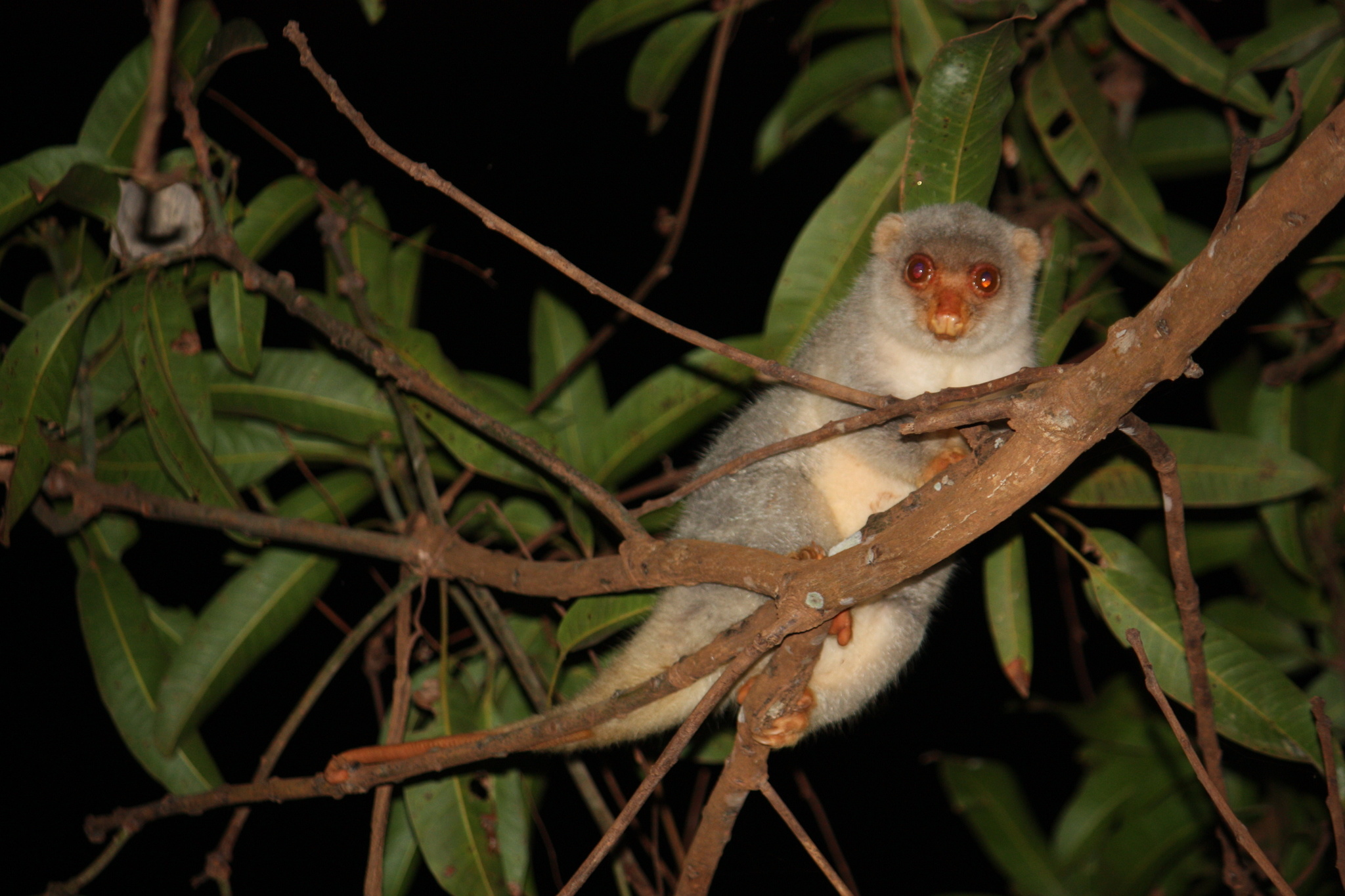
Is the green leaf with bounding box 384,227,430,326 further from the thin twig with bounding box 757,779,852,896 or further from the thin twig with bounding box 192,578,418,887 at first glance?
the thin twig with bounding box 757,779,852,896

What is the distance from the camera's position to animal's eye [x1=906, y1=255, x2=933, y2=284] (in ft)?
8.38

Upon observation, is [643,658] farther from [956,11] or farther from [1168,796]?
[1168,796]

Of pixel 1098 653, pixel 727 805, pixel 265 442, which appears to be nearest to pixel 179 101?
pixel 265 442

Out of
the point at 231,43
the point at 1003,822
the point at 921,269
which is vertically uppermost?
the point at 231,43

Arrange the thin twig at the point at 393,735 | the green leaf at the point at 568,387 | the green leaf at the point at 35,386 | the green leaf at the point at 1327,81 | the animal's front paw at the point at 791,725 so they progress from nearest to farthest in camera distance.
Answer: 1. the thin twig at the point at 393,735
2. the animal's front paw at the point at 791,725
3. the green leaf at the point at 35,386
4. the green leaf at the point at 1327,81
5. the green leaf at the point at 568,387

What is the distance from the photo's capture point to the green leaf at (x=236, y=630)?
2643 mm

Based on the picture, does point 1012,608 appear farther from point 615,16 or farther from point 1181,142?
point 615,16

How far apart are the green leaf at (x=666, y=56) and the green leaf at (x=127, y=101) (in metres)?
1.32

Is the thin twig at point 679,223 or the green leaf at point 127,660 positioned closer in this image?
the green leaf at point 127,660

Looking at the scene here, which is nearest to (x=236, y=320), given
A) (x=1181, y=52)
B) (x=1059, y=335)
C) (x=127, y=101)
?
(x=127, y=101)

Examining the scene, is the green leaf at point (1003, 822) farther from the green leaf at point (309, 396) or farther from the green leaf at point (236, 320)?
the green leaf at point (236, 320)

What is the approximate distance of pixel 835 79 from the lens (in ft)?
10.9

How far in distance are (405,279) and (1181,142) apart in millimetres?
2605

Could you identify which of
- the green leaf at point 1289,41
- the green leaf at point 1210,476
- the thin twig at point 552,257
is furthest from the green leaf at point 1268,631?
the thin twig at point 552,257
